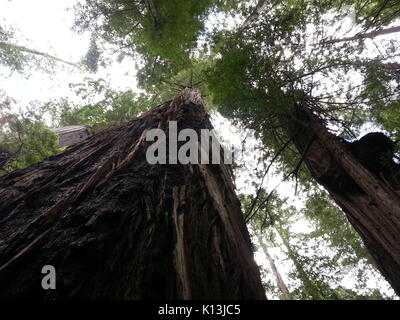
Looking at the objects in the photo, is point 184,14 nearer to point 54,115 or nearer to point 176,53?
point 176,53

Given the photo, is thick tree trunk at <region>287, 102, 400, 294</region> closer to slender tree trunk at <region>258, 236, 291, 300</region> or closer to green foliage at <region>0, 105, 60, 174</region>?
green foliage at <region>0, 105, 60, 174</region>

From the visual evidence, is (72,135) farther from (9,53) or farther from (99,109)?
(9,53)

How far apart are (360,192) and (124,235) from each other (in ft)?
11.9

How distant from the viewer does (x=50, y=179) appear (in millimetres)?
2477

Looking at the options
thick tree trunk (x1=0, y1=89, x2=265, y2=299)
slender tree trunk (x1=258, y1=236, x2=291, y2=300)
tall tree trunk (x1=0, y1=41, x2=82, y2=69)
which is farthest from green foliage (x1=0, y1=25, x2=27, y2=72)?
slender tree trunk (x1=258, y1=236, x2=291, y2=300)

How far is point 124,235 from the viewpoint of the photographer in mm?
Answer: 1693

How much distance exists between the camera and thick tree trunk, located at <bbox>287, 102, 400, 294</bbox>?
310 centimetres

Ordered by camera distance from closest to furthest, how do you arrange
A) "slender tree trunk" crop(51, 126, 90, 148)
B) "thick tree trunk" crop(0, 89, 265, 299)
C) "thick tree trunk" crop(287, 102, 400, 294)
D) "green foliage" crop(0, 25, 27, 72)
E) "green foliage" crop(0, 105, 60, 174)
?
"thick tree trunk" crop(0, 89, 265, 299) → "thick tree trunk" crop(287, 102, 400, 294) → "green foliage" crop(0, 105, 60, 174) → "slender tree trunk" crop(51, 126, 90, 148) → "green foliage" crop(0, 25, 27, 72)

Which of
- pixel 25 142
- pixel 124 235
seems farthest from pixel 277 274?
pixel 124 235

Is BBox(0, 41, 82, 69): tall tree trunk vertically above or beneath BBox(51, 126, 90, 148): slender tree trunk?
above

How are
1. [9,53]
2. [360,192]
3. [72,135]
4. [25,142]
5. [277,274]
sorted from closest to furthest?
1. [360,192]
2. [25,142]
3. [72,135]
4. [9,53]
5. [277,274]

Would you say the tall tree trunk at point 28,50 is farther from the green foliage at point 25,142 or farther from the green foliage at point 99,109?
the green foliage at point 25,142

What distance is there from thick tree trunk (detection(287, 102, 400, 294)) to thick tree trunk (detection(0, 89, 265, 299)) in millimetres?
2011

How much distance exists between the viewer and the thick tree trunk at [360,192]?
3100mm
